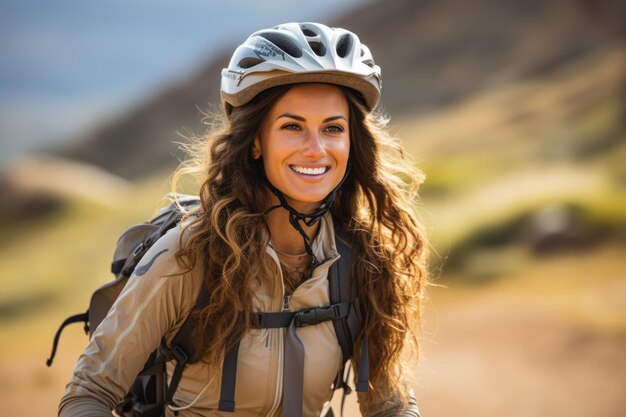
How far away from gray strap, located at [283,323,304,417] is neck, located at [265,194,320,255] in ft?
1.84

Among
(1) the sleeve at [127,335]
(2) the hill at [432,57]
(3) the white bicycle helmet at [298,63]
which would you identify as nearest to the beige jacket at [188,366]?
(1) the sleeve at [127,335]

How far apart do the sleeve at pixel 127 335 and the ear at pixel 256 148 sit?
68 centimetres

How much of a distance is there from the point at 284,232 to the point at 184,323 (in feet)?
2.22

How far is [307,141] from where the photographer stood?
3672 mm

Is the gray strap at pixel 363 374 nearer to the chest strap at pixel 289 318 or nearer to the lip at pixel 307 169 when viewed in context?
the chest strap at pixel 289 318

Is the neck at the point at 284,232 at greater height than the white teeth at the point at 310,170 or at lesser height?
lesser

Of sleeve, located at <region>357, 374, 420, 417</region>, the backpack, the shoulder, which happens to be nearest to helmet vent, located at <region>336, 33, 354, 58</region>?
the backpack

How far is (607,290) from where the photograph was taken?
37.2ft

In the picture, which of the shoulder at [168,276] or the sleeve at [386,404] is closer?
the shoulder at [168,276]

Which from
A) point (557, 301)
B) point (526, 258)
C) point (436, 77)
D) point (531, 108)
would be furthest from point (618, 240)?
point (436, 77)

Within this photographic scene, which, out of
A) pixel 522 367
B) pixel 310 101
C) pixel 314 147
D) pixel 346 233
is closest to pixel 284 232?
pixel 346 233

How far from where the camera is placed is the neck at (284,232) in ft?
12.7

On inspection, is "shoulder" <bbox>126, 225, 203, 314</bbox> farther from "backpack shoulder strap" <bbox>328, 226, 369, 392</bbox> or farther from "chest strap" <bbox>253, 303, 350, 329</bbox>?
"backpack shoulder strap" <bbox>328, 226, 369, 392</bbox>

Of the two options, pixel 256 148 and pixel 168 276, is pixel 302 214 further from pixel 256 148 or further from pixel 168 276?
pixel 168 276
